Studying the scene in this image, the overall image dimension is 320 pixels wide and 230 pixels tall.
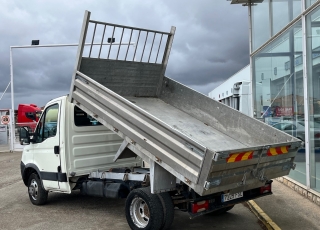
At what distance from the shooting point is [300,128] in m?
8.36

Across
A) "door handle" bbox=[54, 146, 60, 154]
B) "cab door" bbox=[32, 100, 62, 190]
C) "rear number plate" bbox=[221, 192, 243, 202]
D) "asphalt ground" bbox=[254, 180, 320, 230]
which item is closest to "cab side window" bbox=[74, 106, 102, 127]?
"cab door" bbox=[32, 100, 62, 190]

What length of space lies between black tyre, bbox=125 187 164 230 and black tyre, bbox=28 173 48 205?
2.85 m

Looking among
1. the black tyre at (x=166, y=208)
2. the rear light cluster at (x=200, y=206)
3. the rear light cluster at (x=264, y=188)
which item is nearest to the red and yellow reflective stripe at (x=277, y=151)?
the rear light cluster at (x=264, y=188)

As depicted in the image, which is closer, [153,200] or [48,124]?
[153,200]

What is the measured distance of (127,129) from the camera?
5.64 metres

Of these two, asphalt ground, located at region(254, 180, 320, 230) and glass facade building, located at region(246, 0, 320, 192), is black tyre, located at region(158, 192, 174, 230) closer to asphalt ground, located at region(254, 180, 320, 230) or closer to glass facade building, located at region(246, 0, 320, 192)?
asphalt ground, located at region(254, 180, 320, 230)

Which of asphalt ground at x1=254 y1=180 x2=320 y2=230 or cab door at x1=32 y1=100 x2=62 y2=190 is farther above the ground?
cab door at x1=32 y1=100 x2=62 y2=190

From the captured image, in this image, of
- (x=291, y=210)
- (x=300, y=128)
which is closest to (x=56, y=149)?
(x=291, y=210)

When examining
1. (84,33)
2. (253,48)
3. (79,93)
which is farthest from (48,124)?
(253,48)

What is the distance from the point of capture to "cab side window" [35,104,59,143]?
7.55 metres

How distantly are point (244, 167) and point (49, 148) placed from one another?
4.10 metres

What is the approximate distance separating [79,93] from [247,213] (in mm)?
3838

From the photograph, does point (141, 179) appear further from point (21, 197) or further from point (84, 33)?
point (21, 197)

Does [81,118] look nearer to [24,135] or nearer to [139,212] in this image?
[24,135]
